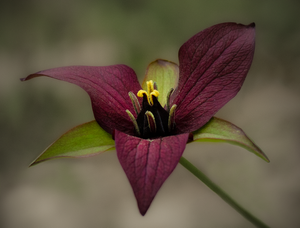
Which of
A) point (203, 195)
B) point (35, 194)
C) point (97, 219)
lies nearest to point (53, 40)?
point (35, 194)

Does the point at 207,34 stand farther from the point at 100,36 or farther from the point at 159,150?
the point at 100,36

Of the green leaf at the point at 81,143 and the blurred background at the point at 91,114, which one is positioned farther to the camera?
the blurred background at the point at 91,114

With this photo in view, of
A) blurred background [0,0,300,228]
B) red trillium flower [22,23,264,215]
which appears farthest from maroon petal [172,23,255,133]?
blurred background [0,0,300,228]

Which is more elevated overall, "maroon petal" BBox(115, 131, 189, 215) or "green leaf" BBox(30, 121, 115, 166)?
"maroon petal" BBox(115, 131, 189, 215)

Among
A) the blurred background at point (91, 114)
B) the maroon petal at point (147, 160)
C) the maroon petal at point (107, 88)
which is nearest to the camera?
the maroon petal at point (147, 160)

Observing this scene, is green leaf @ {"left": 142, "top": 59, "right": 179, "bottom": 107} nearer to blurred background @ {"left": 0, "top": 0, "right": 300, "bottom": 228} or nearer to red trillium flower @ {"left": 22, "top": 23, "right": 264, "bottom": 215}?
red trillium flower @ {"left": 22, "top": 23, "right": 264, "bottom": 215}

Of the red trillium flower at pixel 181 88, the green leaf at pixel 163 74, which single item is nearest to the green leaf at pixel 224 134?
the red trillium flower at pixel 181 88

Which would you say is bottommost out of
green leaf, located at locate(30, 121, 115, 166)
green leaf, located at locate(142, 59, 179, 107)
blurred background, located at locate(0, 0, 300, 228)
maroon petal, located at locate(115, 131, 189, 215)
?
blurred background, located at locate(0, 0, 300, 228)

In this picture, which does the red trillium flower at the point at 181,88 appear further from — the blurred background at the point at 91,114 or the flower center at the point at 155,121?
the blurred background at the point at 91,114
